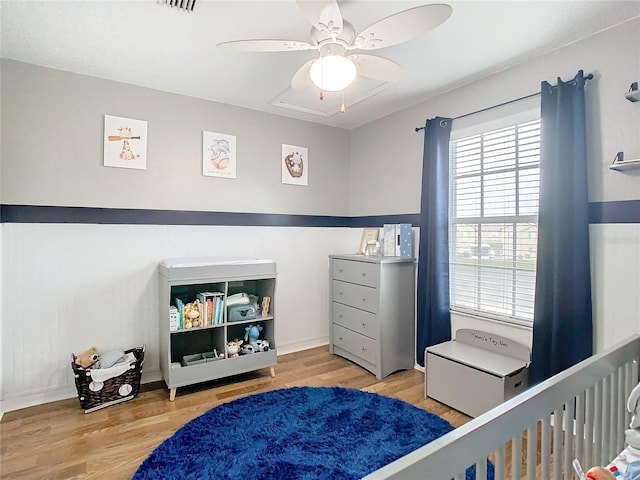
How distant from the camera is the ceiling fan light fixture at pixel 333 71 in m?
1.61

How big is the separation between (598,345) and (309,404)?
5.86ft

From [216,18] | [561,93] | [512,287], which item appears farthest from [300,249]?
[561,93]

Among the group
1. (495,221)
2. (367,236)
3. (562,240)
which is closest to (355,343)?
(367,236)

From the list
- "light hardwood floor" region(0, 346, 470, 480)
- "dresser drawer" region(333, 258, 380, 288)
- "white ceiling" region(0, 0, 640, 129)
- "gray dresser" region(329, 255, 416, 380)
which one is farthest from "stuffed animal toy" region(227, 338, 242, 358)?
"white ceiling" region(0, 0, 640, 129)

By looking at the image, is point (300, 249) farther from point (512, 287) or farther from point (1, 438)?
point (1, 438)

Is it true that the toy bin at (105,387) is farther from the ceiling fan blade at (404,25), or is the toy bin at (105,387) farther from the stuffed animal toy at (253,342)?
the ceiling fan blade at (404,25)

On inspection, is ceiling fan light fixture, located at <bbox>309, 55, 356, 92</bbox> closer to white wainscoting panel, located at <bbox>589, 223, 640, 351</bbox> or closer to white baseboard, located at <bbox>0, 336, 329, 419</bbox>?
white wainscoting panel, located at <bbox>589, 223, 640, 351</bbox>

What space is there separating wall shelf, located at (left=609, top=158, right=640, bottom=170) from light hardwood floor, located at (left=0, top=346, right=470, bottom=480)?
171cm

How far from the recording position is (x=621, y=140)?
6.15 ft

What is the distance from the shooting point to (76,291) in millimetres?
2512

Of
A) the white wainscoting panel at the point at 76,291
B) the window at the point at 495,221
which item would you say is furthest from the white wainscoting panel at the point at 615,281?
the white wainscoting panel at the point at 76,291

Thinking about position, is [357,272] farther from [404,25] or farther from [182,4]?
[182,4]

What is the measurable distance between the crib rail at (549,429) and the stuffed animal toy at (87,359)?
243 cm

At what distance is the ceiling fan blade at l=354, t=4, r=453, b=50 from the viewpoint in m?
1.31
